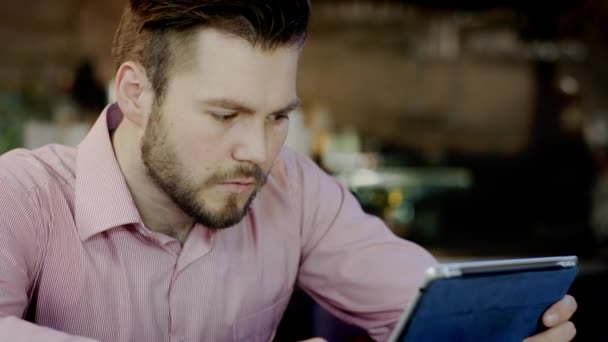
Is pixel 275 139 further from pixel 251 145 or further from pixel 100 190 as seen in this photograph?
pixel 100 190

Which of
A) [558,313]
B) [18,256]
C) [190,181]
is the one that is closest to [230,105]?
[190,181]

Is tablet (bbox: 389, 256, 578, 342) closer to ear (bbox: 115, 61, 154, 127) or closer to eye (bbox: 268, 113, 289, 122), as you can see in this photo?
eye (bbox: 268, 113, 289, 122)

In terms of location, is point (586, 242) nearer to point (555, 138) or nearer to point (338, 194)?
point (555, 138)

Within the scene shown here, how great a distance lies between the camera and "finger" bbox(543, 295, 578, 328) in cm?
124

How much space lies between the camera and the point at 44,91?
5391 millimetres

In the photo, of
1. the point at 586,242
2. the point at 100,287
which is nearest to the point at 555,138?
the point at 586,242

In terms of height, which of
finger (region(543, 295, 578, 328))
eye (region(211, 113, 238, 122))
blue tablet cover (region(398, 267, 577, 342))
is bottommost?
finger (region(543, 295, 578, 328))

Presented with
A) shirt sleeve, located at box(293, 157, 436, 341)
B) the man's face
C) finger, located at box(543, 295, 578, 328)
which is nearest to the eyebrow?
the man's face

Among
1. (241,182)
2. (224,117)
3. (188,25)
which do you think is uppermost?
(188,25)

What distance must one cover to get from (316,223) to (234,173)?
36 centimetres

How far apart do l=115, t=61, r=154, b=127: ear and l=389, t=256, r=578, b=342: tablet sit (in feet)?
1.92

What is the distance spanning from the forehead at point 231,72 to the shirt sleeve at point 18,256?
294mm

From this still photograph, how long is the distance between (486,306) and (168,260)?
556mm

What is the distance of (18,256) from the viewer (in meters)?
1.19
